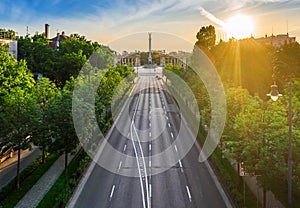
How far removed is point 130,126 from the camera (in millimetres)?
42125

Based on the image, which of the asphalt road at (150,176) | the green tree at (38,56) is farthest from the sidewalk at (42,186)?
the green tree at (38,56)

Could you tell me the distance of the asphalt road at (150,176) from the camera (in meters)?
20.6

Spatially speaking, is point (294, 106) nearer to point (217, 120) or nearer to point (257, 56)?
point (217, 120)

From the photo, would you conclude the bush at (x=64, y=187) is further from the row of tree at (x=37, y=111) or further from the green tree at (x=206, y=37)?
the green tree at (x=206, y=37)

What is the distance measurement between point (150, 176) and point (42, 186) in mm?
7626

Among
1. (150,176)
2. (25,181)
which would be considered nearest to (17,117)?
(25,181)

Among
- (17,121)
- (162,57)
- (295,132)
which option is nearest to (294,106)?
(295,132)

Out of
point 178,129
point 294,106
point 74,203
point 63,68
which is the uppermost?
point 63,68

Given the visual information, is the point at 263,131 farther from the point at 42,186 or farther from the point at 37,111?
the point at 42,186

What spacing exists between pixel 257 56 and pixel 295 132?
30225 mm

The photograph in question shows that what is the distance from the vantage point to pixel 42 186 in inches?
923

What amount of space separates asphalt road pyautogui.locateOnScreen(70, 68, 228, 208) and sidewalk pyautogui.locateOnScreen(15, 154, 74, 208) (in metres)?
2.53

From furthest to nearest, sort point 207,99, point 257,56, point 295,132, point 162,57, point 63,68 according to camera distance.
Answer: point 162,57, point 63,68, point 257,56, point 207,99, point 295,132

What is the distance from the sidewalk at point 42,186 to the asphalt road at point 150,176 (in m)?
2.53
